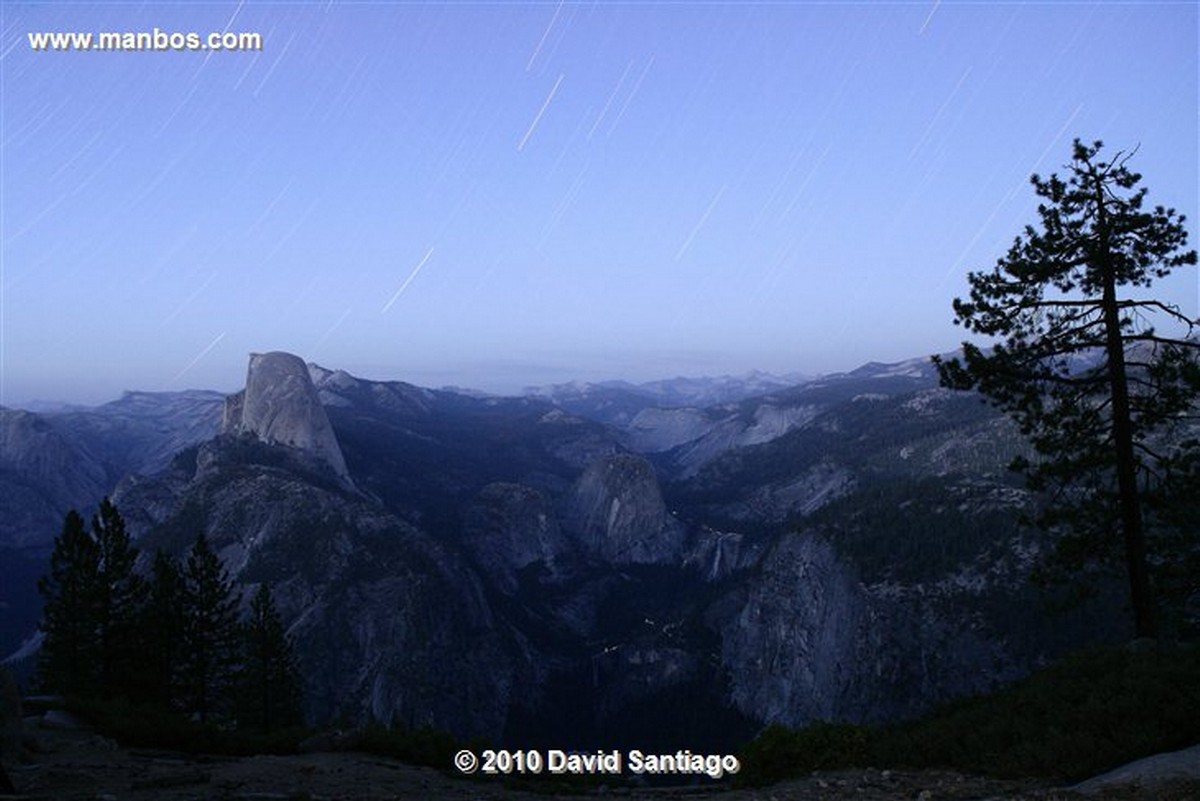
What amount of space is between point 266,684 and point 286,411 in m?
147

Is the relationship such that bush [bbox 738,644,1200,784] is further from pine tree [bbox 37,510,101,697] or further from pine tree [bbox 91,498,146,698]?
pine tree [bbox 37,510,101,697]

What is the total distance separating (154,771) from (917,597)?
10874 centimetres

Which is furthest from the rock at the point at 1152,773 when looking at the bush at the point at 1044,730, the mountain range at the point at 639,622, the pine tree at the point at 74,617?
the mountain range at the point at 639,622

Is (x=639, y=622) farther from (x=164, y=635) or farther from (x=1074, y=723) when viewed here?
(x=1074, y=723)

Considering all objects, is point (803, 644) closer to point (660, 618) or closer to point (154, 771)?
point (660, 618)

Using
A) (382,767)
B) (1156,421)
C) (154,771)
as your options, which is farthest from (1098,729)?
(154,771)

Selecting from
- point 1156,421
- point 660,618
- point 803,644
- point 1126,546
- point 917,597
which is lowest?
point 660,618

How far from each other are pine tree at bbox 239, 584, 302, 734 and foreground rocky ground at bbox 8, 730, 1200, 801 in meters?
25.3

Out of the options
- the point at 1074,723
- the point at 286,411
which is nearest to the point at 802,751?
the point at 1074,723

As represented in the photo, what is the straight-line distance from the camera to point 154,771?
1352 cm

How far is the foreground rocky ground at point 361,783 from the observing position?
952cm

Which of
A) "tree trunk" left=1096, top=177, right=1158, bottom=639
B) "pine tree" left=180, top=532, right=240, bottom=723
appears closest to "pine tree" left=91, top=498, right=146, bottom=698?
"pine tree" left=180, top=532, right=240, bottom=723

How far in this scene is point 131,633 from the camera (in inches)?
1364

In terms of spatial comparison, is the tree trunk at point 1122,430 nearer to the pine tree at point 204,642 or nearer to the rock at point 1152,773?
the rock at point 1152,773
